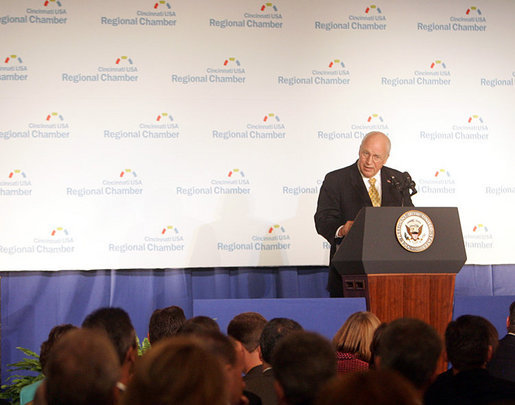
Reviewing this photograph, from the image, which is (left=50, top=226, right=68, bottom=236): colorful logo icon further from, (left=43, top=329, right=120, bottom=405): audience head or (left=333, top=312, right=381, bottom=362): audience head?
(left=43, top=329, right=120, bottom=405): audience head

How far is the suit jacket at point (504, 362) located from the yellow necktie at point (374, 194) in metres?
2.25

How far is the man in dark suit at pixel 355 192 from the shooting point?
5.59m

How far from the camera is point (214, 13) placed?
22.1 ft

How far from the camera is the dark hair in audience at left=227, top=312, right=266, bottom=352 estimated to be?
338 centimetres

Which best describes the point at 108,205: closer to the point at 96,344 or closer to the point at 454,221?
the point at 454,221

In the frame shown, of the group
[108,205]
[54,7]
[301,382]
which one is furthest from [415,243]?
[54,7]

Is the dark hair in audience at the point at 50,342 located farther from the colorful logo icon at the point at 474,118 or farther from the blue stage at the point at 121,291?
the colorful logo icon at the point at 474,118

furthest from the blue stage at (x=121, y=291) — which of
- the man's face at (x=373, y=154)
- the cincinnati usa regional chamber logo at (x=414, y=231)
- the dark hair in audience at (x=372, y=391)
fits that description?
the dark hair in audience at (x=372, y=391)

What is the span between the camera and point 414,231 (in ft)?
14.5

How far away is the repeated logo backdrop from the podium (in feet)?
7.12

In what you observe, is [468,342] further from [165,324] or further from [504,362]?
[165,324]

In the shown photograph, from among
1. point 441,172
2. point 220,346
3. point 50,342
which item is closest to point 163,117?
point 441,172

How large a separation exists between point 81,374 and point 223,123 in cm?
528

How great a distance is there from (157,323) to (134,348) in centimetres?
118
